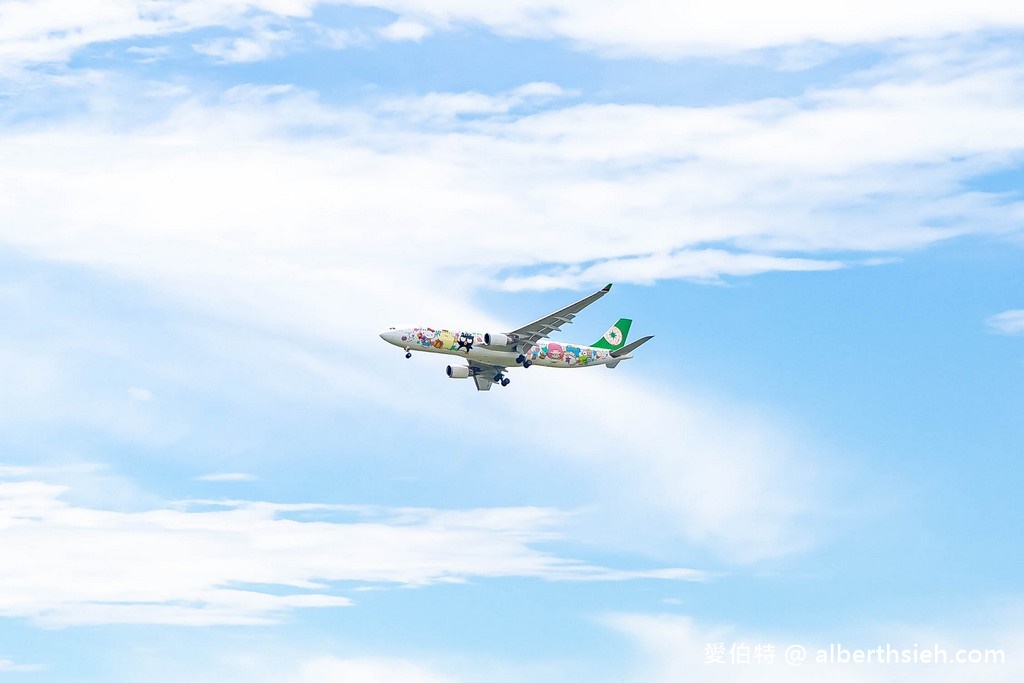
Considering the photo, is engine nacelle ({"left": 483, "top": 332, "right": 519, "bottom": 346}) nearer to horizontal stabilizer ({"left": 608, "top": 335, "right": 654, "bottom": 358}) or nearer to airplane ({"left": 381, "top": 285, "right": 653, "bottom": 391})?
airplane ({"left": 381, "top": 285, "right": 653, "bottom": 391})

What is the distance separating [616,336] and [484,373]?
48.6ft

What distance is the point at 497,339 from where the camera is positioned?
5822 inches

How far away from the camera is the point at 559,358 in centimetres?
15550

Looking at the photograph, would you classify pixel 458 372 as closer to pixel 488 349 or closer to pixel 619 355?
pixel 488 349

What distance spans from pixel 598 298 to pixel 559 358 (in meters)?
14.6

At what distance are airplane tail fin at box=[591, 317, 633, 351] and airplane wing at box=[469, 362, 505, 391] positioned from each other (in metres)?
11.3

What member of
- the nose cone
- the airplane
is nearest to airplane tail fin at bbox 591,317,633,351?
the airplane

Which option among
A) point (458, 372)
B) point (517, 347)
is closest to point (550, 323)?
point (517, 347)

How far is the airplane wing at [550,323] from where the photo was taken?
142500 mm

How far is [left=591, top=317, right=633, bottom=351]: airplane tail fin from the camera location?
160m

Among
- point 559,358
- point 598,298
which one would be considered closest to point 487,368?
point 559,358

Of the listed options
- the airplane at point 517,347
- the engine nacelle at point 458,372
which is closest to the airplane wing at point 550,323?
the airplane at point 517,347

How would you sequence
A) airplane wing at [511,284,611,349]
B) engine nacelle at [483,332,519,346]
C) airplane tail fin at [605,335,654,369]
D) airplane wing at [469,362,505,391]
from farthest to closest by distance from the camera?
airplane tail fin at [605,335,654,369] < airplane wing at [469,362,505,391] < engine nacelle at [483,332,519,346] < airplane wing at [511,284,611,349]

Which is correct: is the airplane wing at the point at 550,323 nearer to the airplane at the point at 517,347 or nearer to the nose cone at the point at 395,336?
the airplane at the point at 517,347
